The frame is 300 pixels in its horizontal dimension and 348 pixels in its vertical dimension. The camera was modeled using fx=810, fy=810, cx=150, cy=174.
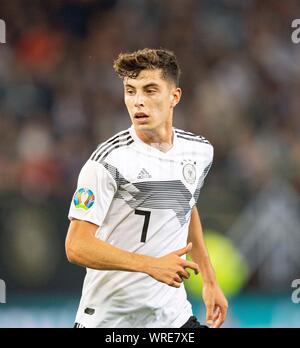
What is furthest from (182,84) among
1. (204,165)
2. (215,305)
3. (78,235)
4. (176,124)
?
(78,235)

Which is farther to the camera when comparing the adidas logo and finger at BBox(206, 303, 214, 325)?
finger at BBox(206, 303, 214, 325)

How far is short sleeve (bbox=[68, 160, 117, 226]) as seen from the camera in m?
4.02

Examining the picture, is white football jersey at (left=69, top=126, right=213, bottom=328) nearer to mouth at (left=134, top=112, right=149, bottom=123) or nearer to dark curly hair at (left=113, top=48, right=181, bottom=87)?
mouth at (left=134, top=112, right=149, bottom=123)

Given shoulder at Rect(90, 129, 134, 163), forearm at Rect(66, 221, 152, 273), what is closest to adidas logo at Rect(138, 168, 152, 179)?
shoulder at Rect(90, 129, 134, 163)

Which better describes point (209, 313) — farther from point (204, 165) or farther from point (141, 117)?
point (141, 117)

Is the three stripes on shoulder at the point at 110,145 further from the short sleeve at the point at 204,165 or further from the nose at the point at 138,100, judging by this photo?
the short sleeve at the point at 204,165

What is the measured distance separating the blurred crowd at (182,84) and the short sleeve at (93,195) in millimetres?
3140

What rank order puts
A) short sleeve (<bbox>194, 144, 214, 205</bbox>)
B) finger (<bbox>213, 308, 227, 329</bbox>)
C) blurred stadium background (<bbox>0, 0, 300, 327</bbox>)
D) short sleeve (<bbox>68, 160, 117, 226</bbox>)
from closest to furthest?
short sleeve (<bbox>68, 160, 117, 226</bbox>) → finger (<bbox>213, 308, 227, 329</bbox>) → short sleeve (<bbox>194, 144, 214, 205</bbox>) → blurred stadium background (<bbox>0, 0, 300, 327</bbox>)

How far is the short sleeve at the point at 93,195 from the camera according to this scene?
402 centimetres

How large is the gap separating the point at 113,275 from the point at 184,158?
806 millimetres

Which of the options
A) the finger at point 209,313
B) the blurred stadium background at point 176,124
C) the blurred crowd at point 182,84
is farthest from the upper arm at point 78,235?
the blurred crowd at point 182,84

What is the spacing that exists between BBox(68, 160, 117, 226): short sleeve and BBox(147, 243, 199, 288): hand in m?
0.41

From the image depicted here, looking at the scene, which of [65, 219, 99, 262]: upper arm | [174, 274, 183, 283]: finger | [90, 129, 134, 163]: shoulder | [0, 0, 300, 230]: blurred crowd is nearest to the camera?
[174, 274, 183, 283]: finger
